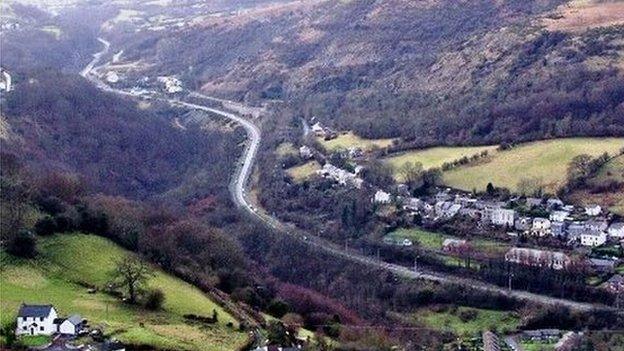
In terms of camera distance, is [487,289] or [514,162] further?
[514,162]

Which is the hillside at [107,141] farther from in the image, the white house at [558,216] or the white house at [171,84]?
the white house at [558,216]

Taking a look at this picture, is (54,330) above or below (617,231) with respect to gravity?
above

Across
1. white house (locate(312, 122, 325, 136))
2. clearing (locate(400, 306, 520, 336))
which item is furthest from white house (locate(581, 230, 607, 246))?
white house (locate(312, 122, 325, 136))

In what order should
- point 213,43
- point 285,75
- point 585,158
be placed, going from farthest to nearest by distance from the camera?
point 213,43, point 285,75, point 585,158

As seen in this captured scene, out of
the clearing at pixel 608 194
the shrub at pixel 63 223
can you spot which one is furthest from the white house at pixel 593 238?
the shrub at pixel 63 223

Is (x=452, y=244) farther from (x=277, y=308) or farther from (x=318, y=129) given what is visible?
(x=318, y=129)

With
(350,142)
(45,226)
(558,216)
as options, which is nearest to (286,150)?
(350,142)

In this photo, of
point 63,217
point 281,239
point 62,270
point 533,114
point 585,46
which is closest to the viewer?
point 62,270

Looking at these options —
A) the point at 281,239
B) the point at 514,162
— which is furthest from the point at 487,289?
the point at 514,162

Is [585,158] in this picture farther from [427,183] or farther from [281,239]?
[281,239]
